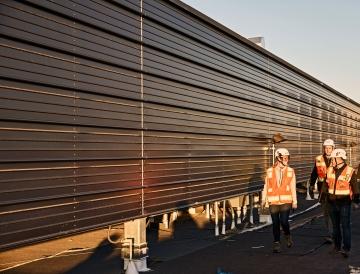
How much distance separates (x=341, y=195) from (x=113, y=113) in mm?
4205

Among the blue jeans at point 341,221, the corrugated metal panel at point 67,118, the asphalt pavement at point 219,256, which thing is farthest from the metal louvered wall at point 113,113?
the blue jeans at point 341,221

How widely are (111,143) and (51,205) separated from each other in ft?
4.69

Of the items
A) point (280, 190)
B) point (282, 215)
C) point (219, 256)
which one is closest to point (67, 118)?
point (219, 256)

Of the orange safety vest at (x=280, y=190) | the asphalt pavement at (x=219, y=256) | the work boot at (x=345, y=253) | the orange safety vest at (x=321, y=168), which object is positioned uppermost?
the orange safety vest at (x=321, y=168)

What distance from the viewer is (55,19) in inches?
248

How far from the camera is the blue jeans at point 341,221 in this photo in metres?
8.94

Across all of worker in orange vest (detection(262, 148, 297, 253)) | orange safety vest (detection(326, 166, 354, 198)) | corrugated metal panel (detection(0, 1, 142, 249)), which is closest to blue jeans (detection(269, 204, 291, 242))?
worker in orange vest (detection(262, 148, 297, 253))

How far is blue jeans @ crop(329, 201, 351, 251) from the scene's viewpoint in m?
8.94

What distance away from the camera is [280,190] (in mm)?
10023

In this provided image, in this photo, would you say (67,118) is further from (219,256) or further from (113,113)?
(219,256)

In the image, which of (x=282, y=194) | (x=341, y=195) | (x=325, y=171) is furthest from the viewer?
(x=325, y=171)

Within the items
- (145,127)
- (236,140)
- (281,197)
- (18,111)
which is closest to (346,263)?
(281,197)

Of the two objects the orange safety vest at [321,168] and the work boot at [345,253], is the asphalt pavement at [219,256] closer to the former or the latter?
the work boot at [345,253]

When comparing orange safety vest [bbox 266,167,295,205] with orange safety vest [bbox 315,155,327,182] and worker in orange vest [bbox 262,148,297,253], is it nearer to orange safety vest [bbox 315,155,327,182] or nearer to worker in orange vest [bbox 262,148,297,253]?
worker in orange vest [bbox 262,148,297,253]
